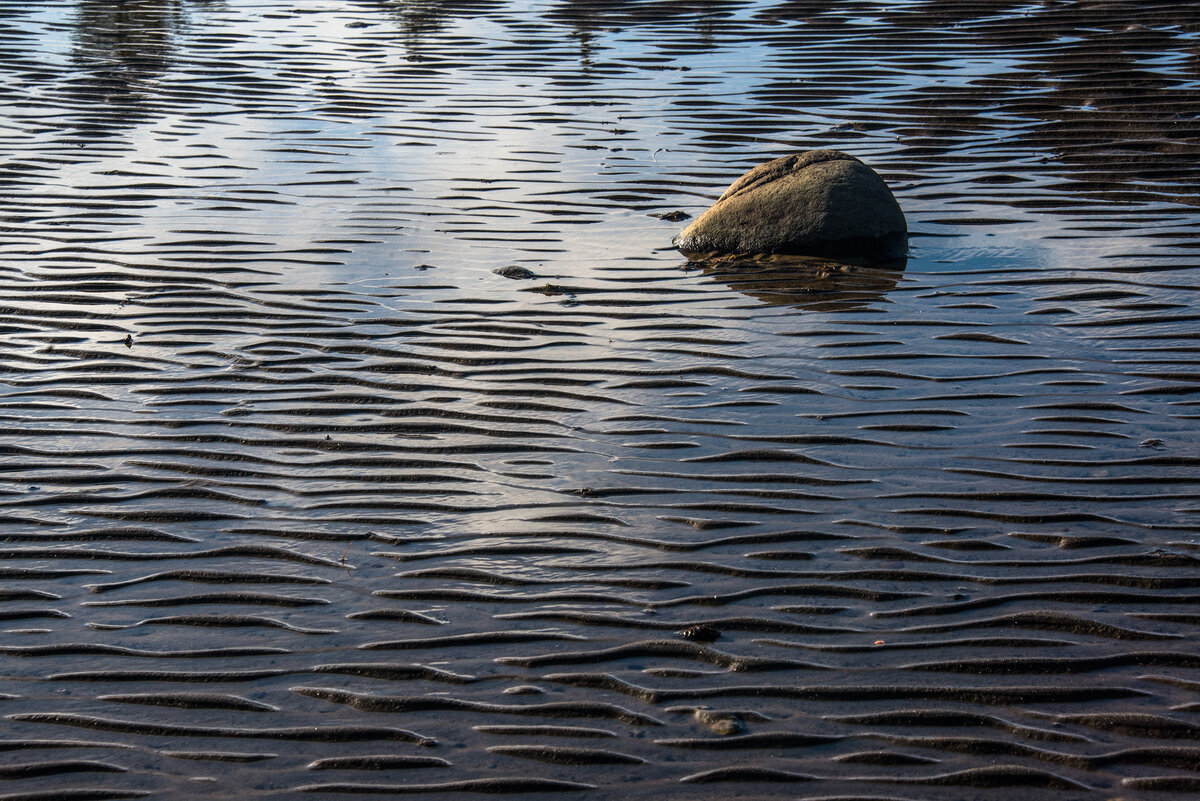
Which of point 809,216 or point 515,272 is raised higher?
point 809,216

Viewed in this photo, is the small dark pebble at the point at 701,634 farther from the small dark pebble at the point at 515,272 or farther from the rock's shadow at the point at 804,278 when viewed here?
the small dark pebble at the point at 515,272

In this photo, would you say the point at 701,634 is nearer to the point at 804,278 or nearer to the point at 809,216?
the point at 804,278

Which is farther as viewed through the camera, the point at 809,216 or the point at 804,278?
the point at 809,216

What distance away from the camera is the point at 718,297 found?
16.5ft

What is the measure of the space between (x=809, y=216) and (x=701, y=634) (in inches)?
126

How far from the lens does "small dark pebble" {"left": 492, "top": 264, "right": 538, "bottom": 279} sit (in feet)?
17.3

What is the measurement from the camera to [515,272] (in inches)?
209

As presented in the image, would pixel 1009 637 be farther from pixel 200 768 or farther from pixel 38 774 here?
pixel 38 774

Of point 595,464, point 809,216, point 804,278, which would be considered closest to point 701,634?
point 595,464

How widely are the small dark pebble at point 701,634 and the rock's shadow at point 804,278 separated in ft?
7.65

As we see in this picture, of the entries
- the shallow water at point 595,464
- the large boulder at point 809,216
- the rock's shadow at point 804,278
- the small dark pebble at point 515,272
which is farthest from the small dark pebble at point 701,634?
the large boulder at point 809,216

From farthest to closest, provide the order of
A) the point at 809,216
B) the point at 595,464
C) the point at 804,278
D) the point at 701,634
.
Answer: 1. the point at 809,216
2. the point at 804,278
3. the point at 595,464
4. the point at 701,634

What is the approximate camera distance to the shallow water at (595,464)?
2484 millimetres

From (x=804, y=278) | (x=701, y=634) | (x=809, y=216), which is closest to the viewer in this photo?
(x=701, y=634)
